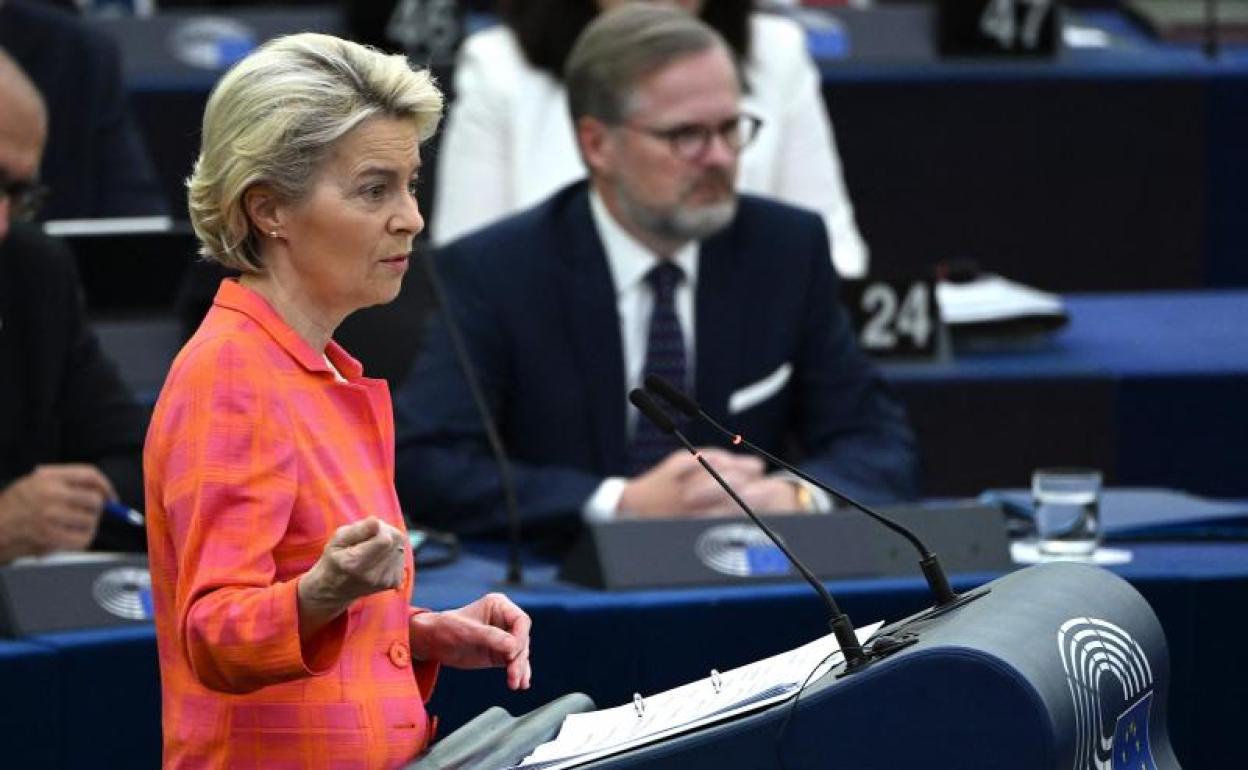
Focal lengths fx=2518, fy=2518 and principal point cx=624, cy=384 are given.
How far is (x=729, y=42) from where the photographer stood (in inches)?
186

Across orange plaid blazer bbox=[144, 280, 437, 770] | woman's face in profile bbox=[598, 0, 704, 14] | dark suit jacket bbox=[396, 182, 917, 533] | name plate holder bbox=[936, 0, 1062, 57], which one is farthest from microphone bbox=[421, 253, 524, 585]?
name plate holder bbox=[936, 0, 1062, 57]

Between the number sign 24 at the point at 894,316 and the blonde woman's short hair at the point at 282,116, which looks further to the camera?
the number sign 24 at the point at 894,316

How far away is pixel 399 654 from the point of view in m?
1.86

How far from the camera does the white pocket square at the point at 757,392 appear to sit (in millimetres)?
3734

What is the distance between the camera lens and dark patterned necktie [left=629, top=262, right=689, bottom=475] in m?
3.73

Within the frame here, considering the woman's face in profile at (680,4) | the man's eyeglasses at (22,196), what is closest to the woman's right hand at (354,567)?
the man's eyeglasses at (22,196)

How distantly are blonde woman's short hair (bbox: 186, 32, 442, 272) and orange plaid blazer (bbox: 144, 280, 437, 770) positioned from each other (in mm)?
66

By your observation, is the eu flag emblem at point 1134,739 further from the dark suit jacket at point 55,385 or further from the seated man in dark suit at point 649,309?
the dark suit jacket at point 55,385

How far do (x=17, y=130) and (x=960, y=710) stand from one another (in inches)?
83.5

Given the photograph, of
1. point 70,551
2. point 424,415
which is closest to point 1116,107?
point 424,415

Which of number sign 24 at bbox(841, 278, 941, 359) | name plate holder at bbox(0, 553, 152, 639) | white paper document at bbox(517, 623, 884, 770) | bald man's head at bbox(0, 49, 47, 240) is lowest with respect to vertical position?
number sign 24 at bbox(841, 278, 941, 359)

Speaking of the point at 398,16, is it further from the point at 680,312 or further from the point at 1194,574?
the point at 1194,574

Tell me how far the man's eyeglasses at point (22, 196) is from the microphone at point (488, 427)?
0.55 m

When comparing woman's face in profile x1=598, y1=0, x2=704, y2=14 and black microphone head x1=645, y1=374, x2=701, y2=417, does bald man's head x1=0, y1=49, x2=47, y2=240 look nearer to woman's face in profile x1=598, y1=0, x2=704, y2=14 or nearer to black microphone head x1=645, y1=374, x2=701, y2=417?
woman's face in profile x1=598, y1=0, x2=704, y2=14
